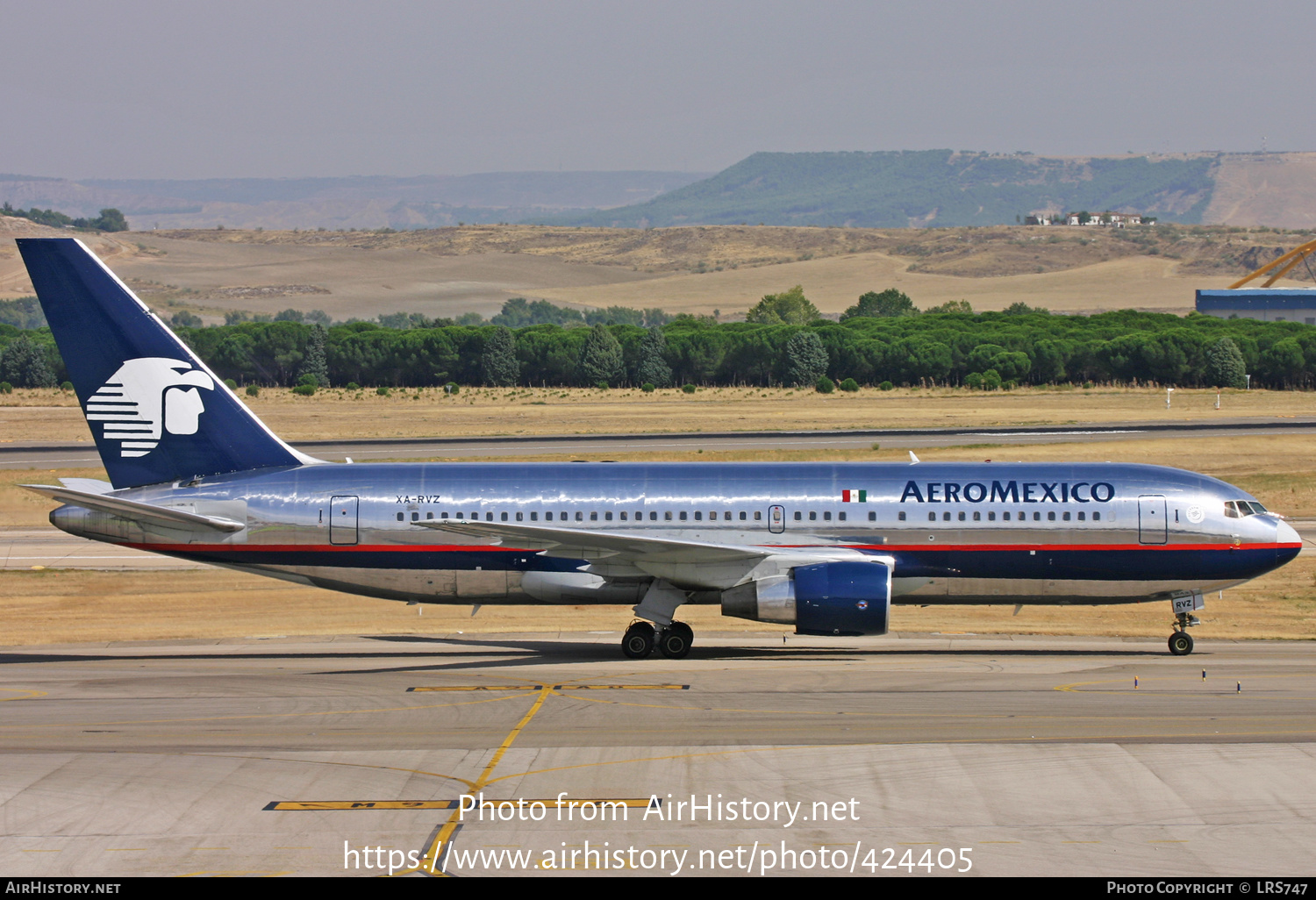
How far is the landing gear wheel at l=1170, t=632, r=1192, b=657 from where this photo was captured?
32000 mm

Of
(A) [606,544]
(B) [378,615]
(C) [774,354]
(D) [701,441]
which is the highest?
(A) [606,544]

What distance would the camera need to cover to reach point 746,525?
3225cm

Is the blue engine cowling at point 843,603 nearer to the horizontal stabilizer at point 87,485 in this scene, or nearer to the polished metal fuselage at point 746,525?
the polished metal fuselage at point 746,525

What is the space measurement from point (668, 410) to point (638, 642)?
223 feet

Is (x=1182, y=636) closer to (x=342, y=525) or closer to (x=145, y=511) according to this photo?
(x=342, y=525)

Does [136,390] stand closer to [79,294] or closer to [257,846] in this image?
[79,294]

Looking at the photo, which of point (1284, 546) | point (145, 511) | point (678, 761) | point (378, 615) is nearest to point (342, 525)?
point (145, 511)

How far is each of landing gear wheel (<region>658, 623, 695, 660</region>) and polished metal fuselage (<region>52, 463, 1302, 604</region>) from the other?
1198 millimetres

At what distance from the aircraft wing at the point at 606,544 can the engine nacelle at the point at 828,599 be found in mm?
1008

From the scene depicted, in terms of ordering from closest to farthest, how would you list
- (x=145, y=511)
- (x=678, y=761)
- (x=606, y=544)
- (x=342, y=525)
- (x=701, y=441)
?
(x=678, y=761)
(x=606, y=544)
(x=145, y=511)
(x=342, y=525)
(x=701, y=441)

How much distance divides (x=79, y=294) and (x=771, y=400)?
258ft

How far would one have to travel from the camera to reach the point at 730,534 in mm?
32281

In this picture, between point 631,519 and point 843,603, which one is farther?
point 631,519

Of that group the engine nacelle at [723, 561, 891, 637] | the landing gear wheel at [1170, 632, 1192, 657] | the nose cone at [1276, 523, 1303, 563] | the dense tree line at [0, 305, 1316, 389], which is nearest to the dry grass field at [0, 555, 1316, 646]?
the landing gear wheel at [1170, 632, 1192, 657]
